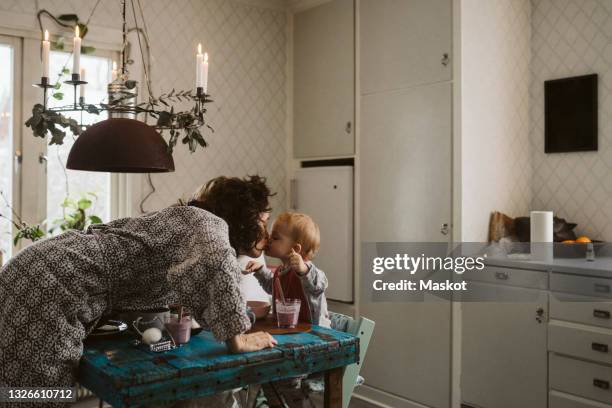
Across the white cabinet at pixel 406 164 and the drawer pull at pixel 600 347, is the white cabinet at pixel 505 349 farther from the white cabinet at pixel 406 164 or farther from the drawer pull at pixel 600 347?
the white cabinet at pixel 406 164

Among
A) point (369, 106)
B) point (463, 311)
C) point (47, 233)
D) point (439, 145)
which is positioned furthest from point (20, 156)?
point (463, 311)

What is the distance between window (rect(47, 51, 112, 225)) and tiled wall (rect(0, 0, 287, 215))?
0.24 m

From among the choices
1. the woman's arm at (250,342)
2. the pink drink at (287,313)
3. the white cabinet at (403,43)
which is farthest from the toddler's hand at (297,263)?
the white cabinet at (403,43)

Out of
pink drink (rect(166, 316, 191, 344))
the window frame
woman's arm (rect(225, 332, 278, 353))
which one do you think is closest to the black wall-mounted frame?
woman's arm (rect(225, 332, 278, 353))

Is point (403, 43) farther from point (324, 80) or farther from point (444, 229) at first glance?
point (444, 229)

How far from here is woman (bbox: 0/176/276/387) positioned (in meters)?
1.58

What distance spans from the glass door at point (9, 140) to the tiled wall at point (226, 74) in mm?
Result: 360

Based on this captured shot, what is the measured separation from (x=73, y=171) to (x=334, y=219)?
1615mm

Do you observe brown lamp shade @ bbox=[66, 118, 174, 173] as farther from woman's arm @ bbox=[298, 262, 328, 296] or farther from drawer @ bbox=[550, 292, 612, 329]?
drawer @ bbox=[550, 292, 612, 329]

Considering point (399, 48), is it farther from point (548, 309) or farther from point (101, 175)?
point (101, 175)

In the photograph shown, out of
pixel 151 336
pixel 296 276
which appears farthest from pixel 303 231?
pixel 151 336

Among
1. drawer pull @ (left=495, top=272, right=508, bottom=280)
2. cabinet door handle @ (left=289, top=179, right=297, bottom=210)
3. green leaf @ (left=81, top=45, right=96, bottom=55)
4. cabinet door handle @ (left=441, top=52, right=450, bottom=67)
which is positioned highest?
green leaf @ (left=81, top=45, right=96, bottom=55)

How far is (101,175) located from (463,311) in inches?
88.7

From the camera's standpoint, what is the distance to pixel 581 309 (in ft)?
9.01
